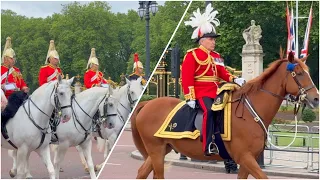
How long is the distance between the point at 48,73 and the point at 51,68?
0.27 meters

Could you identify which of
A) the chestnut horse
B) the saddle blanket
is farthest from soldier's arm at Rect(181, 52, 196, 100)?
the chestnut horse

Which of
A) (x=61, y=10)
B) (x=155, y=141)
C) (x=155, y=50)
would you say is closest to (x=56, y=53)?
(x=61, y=10)

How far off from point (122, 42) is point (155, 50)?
0.35 metres

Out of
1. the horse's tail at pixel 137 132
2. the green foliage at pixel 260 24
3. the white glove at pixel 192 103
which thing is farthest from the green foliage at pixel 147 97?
the green foliage at pixel 260 24

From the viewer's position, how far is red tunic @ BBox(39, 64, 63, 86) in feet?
21.4

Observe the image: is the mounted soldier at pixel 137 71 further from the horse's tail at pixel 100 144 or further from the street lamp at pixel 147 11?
the horse's tail at pixel 100 144

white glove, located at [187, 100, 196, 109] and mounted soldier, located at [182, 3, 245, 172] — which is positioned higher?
mounted soldier, located at [182, 3, 245, 172]

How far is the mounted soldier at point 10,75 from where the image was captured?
6271mm

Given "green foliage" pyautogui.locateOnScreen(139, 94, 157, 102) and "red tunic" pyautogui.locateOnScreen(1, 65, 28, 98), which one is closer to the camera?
"red tunic" pyautogui.locateOnScreen(1, 65, 28, 98)

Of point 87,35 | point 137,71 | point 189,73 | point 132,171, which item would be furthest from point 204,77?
point 132,171

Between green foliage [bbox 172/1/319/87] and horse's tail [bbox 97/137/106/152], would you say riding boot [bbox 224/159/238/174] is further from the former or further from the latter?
green foliage [bbox 172/1/319/87]

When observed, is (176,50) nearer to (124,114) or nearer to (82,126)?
(82,126)

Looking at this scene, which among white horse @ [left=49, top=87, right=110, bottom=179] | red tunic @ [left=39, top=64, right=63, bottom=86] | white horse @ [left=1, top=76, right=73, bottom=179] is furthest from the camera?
white horse @ [left=49, top=87, right=110, bottom=179]

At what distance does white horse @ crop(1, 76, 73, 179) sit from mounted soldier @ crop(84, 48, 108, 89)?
74 centimetres
